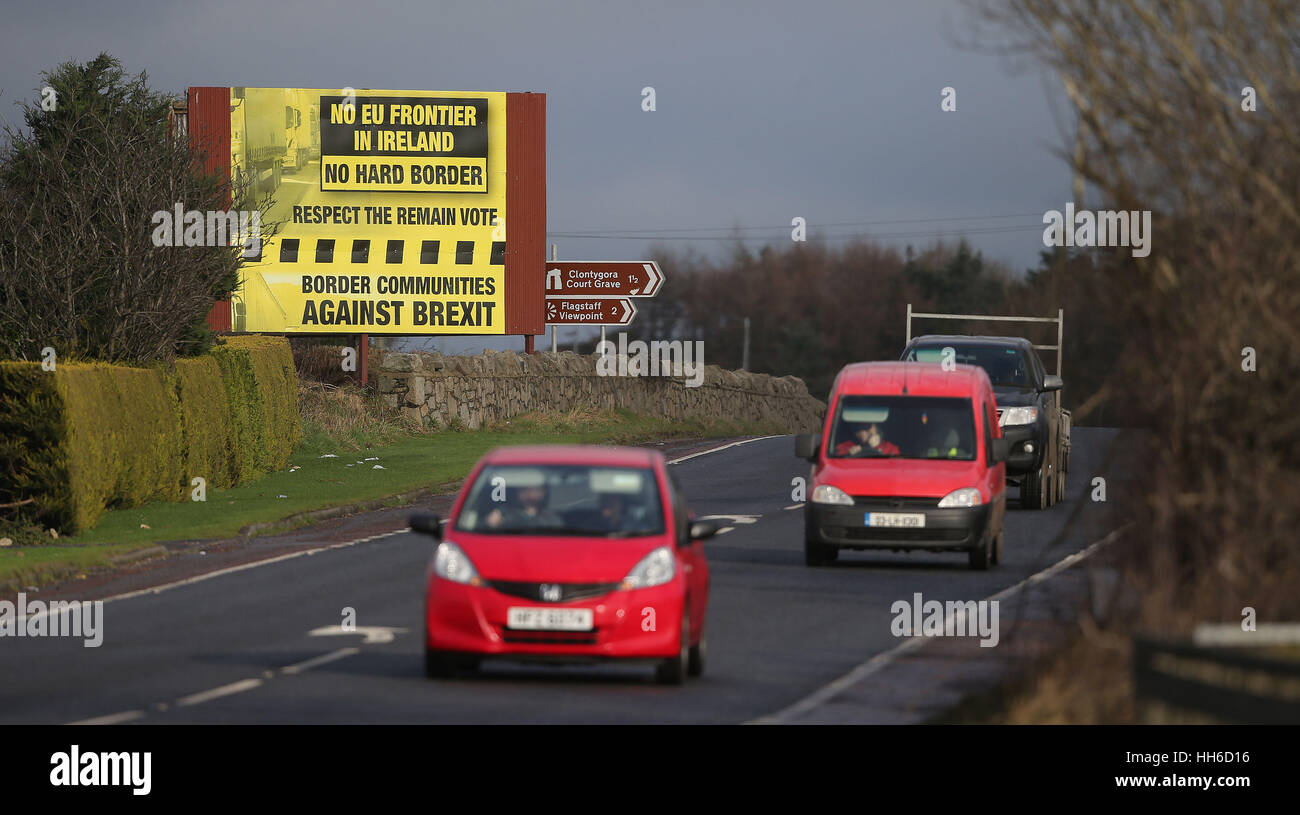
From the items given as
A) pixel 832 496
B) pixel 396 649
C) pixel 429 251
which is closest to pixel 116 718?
pixel 396 649

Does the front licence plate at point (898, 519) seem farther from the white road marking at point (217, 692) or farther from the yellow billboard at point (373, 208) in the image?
the yellow billboard at point (373, 208)

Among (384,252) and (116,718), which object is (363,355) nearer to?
(384,252)

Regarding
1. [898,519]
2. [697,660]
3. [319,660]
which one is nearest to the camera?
[697,660]

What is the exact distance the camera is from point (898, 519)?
66.7 ft

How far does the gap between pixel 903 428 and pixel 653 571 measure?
932cm

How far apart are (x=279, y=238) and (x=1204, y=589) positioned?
125 feet

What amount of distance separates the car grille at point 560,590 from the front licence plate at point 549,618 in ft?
0.23

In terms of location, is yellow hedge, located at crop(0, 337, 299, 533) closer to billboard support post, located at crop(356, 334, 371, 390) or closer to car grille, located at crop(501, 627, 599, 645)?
billboard support post, located at crop(356, 334, 371, 390)

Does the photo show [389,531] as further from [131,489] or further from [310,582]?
[310,582]

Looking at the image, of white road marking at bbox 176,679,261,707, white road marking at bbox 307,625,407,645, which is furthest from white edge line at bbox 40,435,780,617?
white road marking at bbox 176,679,261,707

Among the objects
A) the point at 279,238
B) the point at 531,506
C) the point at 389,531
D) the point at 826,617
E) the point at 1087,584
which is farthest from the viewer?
the point at 279,238

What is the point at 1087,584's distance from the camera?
1157 cm

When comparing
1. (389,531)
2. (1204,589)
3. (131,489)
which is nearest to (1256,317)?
(1204,589)

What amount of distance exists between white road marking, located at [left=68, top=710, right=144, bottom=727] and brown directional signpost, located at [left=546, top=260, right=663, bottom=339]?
40215mm
